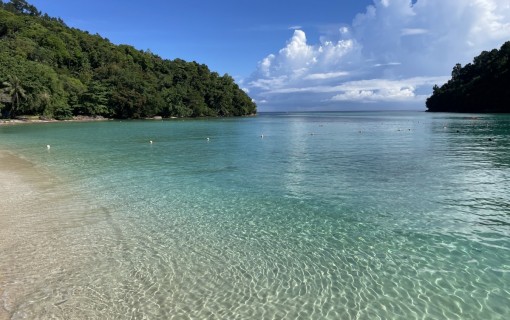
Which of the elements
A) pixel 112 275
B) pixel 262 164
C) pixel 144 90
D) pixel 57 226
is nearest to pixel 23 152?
pixel 262 164

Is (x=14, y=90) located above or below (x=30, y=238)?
above

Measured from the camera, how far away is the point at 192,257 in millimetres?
8828

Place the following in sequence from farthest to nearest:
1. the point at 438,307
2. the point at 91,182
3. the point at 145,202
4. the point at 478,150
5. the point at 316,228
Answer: the point at 478,150 < the point at 91,182 < the point at 145,202 < the point at 316,228 < the point at 438,307

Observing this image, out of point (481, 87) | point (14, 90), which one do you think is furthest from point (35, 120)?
point (481, 87)

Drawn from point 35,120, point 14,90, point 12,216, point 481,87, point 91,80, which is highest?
point 91,80

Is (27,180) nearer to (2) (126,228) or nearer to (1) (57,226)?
(1) (57,226)

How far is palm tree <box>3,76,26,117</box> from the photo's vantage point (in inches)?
2975

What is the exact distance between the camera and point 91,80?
114 metres

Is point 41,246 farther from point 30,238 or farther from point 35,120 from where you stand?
point 35,120

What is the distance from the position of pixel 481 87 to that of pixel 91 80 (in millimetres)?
136667

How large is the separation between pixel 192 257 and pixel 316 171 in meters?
12.9

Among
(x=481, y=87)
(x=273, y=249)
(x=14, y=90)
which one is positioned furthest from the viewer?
(x=481, y=87)

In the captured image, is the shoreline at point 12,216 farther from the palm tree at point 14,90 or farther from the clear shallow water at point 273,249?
the palm tree at point 14,90

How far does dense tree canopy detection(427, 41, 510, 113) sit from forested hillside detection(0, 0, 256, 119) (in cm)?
9091
